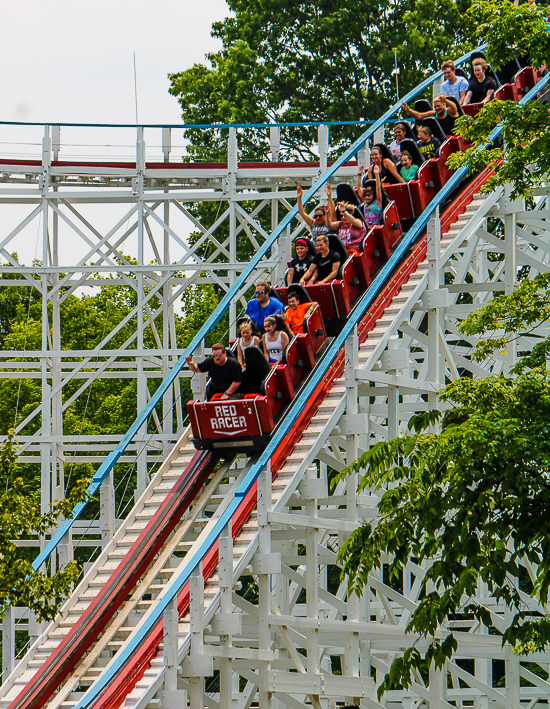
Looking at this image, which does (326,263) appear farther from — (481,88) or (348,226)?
(481,88)

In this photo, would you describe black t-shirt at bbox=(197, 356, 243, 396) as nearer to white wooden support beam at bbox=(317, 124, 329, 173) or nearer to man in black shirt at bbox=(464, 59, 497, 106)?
man in black shirt at bbox=(464, 59, 497, 106)

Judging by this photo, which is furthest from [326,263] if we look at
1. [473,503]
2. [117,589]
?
[473,503]

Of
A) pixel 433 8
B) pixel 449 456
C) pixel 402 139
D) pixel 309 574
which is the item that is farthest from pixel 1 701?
pixel 433 8

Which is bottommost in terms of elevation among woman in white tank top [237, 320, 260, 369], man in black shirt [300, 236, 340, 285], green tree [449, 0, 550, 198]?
woman in white tank top [237, 320, 260, 369]

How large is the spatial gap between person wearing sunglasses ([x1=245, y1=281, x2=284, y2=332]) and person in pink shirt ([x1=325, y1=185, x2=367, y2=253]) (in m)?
1.44

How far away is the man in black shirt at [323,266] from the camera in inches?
533

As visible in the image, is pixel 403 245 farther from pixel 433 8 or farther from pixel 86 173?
pixel 433 8

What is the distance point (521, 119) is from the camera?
8.88 meters

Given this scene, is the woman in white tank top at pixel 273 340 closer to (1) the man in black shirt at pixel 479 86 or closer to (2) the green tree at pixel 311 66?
(1) the man in black shirt at pixel 479 86

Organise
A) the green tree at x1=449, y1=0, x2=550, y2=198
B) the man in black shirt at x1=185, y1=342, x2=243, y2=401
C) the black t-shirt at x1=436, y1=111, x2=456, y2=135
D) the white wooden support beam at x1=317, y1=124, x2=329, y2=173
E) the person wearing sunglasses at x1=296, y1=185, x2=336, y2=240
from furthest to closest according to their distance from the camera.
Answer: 1. the white wooden support beam at x1=317, y1=124, x2=329, y2=173
2. the black t-shirt at x1=436, y1=111, x2=456, y2=135
3. the person wearing sunglasses at x1=296, y1=185, x2=336, y2=240
4. the man in black shirt at x1=185, y1=342, x2=243, y2=401
5. the green tree at x1=449, y1=0, x2=550, y2=198

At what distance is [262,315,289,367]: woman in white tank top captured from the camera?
12.2 metres

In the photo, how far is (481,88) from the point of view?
17.0 metres

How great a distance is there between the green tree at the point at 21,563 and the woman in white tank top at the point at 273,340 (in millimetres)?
2914

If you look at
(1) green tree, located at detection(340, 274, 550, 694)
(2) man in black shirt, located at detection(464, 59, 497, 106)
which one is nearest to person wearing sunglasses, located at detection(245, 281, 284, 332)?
(1) green tree, located at detection(340, 274, 550, 694)
